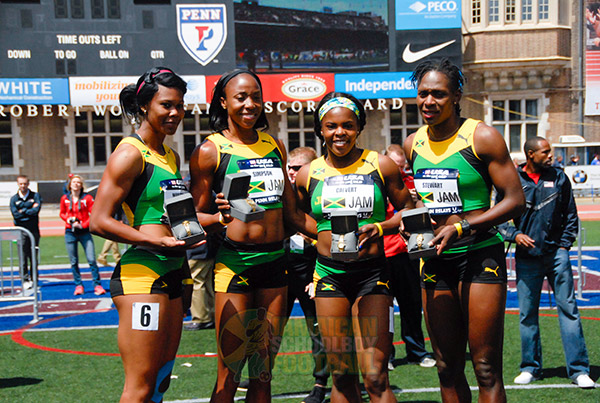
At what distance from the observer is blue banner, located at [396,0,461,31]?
29.0 m

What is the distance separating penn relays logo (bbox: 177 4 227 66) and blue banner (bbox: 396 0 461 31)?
24.1 ft

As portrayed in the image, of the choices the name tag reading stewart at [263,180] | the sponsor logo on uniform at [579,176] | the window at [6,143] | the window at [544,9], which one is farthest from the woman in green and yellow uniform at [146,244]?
the window at [544,9]

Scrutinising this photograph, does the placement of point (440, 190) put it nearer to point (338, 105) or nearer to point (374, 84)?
point (338, 105)

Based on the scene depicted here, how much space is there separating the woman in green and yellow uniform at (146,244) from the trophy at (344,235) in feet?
2.85

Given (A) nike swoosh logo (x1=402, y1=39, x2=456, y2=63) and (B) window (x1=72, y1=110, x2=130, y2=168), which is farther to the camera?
(B) window (x1=72, y1=110, x2=130, y2=168)

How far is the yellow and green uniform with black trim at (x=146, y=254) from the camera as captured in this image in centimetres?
389

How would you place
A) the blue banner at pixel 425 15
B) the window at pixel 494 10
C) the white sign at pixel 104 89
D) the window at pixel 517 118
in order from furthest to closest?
Result: the window at pixel 517 118 → the window at pixel 494 10 → the blue banner at pixel 425 15 → the white sign at pixel 104 89

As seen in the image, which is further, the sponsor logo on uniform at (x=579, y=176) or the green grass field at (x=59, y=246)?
the sponsor logo on uniform at (x=579, y=176)

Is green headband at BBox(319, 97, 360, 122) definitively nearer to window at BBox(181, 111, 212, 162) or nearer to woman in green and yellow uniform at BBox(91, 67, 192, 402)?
woman in green and yellow uniform at BBox(91, 67, 192, 402)

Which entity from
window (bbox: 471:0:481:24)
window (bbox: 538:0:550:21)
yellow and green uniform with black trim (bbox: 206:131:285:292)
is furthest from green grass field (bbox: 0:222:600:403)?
window (bbox: 538:0:550:21)

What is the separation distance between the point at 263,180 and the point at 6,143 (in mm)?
29410

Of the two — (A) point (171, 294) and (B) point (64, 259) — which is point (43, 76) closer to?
(B) point (64, 259)

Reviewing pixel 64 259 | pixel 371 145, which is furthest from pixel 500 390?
pixel 371 145

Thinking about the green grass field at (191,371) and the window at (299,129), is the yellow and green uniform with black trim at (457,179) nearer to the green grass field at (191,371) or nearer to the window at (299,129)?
the green grass field at (191,371)
